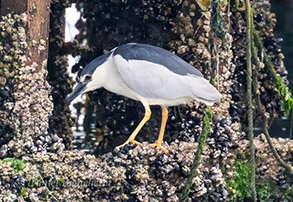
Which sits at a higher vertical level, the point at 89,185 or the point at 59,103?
the point at 59,103

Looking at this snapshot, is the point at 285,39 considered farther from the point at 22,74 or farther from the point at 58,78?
the point at 22,74

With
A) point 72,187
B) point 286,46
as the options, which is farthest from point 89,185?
point 286,46

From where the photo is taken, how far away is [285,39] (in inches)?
511

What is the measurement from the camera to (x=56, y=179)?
432 centimetres

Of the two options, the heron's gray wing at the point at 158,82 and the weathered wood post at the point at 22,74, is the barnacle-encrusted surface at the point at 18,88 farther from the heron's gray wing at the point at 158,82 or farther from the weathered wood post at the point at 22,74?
the heron's gray wing at the point at 158,82

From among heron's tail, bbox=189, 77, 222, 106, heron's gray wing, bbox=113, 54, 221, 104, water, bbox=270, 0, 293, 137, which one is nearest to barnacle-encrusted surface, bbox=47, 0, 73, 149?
heron's gray wing, bbox=113, 54, 221, 104

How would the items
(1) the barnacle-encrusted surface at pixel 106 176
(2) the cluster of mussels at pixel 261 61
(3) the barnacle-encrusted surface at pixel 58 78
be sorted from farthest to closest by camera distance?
(3) the barnacle-encrusted surface at pixel 58 78 → (2) the cluster of mussels at pixel 261 61 → (1) the barnacle-encrusted surface at pixel 106 176

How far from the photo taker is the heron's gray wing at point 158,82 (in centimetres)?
434

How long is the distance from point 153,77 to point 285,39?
8981 millimetres

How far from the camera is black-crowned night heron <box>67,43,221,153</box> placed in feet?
14.2

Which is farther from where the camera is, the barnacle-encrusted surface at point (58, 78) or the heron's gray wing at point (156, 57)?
the barnacle-encrusted surface at point (58, 78)

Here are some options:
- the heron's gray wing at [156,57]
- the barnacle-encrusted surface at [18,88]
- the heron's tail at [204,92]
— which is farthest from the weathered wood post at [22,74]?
the heron's tail at [204,92]

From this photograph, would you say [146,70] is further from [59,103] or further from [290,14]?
[290,14]

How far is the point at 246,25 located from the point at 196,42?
353mm
